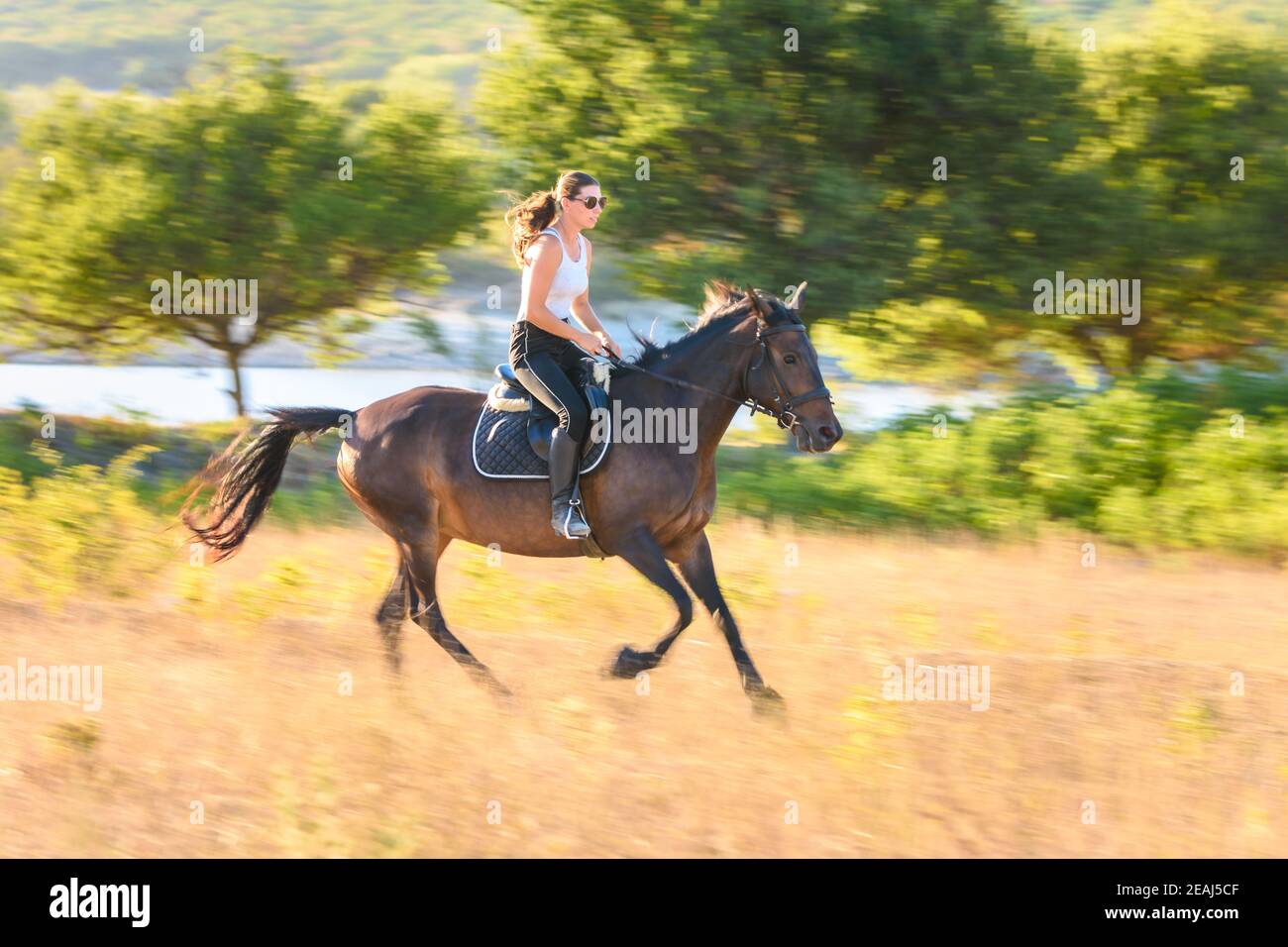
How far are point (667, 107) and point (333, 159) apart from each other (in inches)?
262

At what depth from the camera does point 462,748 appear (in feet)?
19.2

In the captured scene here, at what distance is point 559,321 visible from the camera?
665cm

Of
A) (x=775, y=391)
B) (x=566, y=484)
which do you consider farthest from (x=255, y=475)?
(x=775, y=391)

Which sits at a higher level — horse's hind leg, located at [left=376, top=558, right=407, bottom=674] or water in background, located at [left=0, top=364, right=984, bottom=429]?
horse's hind leg, located at [left=376, top=558, right=407, bottom=674]

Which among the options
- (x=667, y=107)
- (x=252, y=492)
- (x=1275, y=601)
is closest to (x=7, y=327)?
(x=667, y=107)

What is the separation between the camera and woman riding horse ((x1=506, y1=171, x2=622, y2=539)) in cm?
661

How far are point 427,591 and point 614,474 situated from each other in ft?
4.42

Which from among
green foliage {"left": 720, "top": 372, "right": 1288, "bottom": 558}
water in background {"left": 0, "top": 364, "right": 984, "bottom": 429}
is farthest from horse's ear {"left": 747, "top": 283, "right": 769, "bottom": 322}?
green foliage {"left": 720, "top": 372, "right": 1288, "bottom": 558}

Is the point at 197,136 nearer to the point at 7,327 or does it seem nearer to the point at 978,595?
the point at 7,327

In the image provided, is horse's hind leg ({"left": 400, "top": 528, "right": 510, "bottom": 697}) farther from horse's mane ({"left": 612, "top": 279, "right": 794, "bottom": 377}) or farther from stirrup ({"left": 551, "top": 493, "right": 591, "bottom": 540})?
horse's mane ({"left": 612, "top": 279, "right": 794, "bottom": 377})

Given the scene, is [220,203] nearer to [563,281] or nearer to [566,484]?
[563,281]

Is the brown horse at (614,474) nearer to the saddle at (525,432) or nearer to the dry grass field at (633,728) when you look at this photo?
the saddle at (525,432)

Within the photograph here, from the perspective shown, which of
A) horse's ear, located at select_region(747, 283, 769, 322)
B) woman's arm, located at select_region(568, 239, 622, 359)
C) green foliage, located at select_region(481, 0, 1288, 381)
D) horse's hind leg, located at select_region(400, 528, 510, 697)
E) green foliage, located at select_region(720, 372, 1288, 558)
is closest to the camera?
horse's ear, located at select_region(747, 283, 769, 322)

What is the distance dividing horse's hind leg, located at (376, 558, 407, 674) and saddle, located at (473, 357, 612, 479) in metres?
0.87
